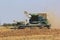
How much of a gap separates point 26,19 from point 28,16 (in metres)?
0.07

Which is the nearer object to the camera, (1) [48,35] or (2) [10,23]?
(1) [48,35]

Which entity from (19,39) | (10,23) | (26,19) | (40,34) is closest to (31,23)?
(26,19)

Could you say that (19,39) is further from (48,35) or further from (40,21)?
(40,21)

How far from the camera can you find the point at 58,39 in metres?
1.84

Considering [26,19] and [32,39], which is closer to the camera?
[32,39]

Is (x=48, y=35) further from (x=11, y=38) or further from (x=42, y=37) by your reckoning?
(x=11, y=38)

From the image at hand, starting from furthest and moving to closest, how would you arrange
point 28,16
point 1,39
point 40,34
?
point 28,16, point 40,34, point 1,39

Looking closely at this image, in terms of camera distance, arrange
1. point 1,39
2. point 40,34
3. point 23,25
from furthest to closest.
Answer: point 23,25, point 40,34, point 1,39

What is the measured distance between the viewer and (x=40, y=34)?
189 cm

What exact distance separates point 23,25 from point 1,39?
2.11 ft

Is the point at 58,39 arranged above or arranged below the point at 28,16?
below

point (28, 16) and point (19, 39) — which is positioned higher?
point (28, 16)

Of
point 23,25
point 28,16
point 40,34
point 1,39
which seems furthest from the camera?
point 28,16

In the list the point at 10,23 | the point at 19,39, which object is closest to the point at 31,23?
the point at 10,23
